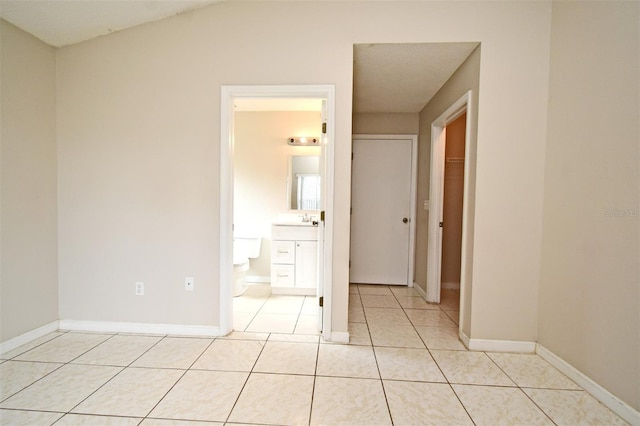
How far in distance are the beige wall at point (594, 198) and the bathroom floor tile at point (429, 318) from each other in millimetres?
707

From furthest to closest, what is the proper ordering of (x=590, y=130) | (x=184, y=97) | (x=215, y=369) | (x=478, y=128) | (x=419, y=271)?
(x=419, y=271)
(x=184, y=97)
(x=478, y=128)
(x=215, y=369)
(x=590, y=130)

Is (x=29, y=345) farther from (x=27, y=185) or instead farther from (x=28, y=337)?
(x=27, y=185)

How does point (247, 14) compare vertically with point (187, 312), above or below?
above

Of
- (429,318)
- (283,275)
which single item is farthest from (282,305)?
(429,318)

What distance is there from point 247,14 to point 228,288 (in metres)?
2.15

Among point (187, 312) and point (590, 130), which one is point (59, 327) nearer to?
point (187, 312)

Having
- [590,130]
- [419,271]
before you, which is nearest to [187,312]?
[419,271]

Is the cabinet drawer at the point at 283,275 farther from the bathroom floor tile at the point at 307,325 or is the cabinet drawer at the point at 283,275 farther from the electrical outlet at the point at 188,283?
the electrical outlet at the point at 188,283

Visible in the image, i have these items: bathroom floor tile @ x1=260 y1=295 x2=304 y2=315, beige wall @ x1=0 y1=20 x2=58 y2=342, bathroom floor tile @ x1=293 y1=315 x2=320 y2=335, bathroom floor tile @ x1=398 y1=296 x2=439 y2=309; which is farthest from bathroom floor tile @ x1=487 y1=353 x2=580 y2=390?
beige wall @ x1=0 y1=20 x2=58 y2=342

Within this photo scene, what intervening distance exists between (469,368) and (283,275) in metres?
1.96

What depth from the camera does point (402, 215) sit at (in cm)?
343

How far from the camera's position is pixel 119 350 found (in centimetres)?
186

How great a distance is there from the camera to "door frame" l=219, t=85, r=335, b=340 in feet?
6.41

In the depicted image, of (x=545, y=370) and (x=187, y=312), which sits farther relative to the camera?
(x=187, y=312)
